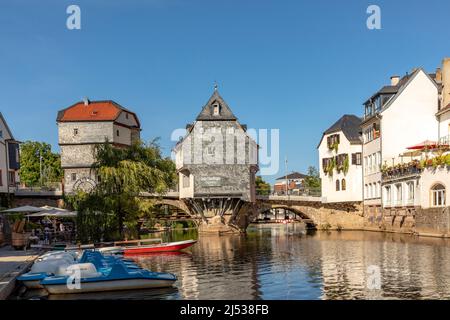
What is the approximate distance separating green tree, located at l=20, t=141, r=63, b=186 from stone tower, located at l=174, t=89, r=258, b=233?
1817 inches

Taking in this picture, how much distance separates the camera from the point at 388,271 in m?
23.0

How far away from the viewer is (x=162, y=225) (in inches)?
3359

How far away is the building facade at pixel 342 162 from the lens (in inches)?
2336

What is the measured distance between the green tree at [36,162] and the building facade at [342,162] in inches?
2125

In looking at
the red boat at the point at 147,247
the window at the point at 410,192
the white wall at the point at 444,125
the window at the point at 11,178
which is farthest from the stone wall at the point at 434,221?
the window at the point at 11,178

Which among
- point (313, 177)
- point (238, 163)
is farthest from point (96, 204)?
point (313, 177)

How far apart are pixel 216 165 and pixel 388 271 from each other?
117ft

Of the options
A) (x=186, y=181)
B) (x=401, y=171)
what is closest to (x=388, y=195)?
(x=401, y=171)

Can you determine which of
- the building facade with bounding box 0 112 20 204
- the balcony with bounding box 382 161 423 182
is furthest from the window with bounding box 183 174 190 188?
the balcony with bounding box 382 161 423 182

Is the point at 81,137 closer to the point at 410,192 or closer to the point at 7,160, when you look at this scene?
the point at 7,160

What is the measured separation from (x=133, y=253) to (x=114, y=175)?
6931 mm

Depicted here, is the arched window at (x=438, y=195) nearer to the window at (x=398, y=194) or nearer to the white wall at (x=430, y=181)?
the white wall at (x=430, y=181)

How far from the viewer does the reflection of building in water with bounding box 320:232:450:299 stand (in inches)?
706
